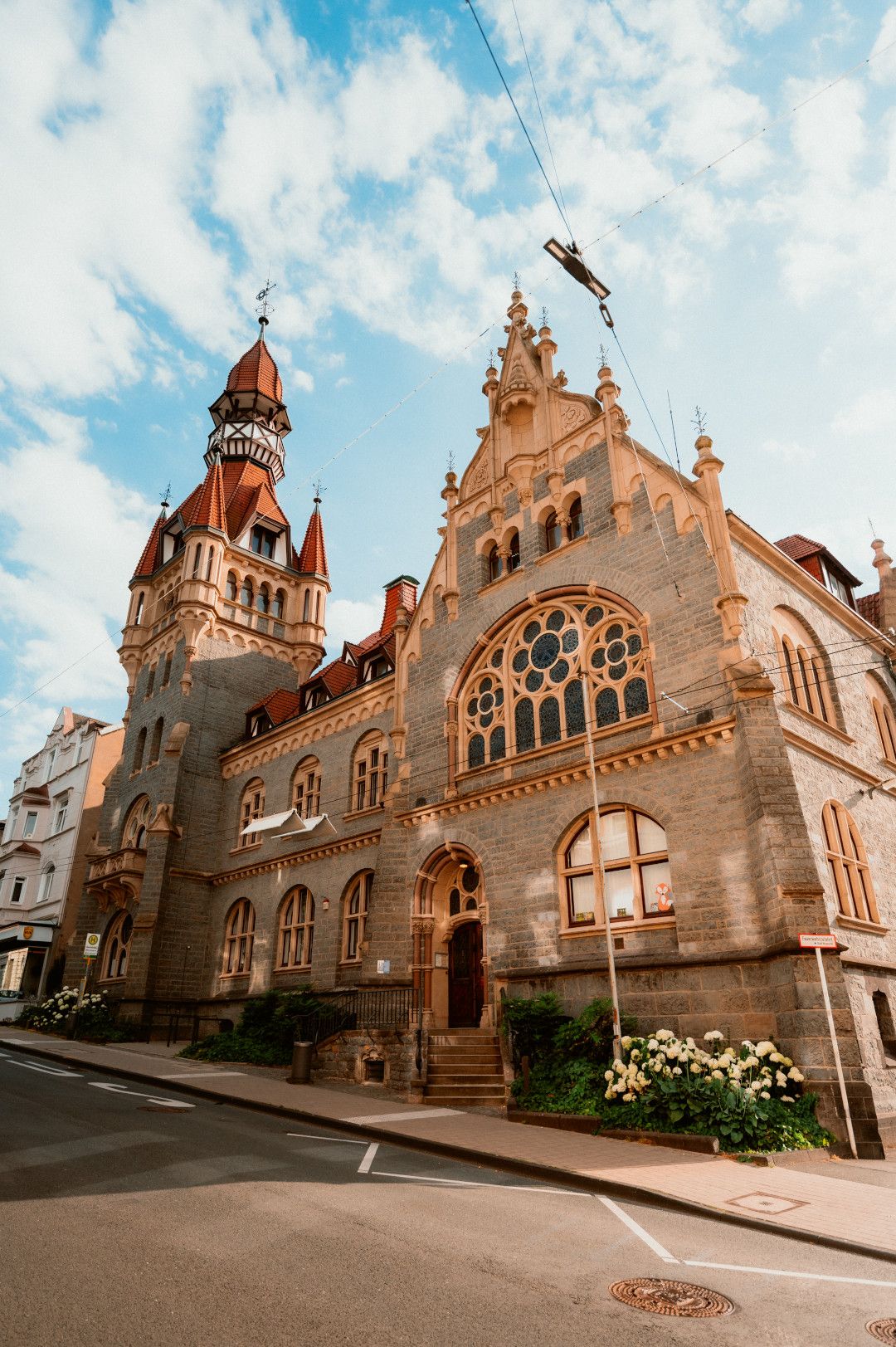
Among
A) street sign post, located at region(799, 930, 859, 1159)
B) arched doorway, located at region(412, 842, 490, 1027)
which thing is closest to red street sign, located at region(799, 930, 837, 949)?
street sign post, located at region(799, 930, 859, 1159)

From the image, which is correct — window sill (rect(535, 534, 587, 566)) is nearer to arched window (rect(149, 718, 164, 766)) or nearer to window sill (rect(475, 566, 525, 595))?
window sill (rect(475, 566, 525, 595))

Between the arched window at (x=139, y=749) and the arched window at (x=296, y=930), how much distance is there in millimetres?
11467

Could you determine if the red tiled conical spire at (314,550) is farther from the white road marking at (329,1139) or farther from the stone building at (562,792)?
the white road marking at (329,1139)

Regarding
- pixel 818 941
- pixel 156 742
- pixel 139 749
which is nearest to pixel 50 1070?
pixel 156 742

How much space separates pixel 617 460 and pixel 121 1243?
56.6 feet

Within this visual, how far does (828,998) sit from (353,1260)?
339 inches

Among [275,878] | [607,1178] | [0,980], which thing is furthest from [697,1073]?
[0,980]

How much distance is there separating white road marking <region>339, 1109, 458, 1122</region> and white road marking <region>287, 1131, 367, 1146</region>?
865mm

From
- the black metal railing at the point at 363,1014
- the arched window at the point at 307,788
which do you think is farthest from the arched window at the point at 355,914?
the arched window at the point at 307,788

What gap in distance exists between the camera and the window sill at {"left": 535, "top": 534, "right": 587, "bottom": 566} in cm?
1913

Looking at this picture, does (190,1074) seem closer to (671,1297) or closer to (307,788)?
(307,788)

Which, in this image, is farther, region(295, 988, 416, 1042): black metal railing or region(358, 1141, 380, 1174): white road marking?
region(295, 988, 416, 1042): black metal railing

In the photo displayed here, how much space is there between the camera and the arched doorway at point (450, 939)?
19188 mm

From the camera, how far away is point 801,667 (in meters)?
18.0
